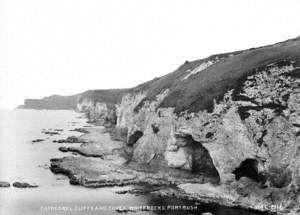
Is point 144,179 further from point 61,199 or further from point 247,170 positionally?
point 247,170

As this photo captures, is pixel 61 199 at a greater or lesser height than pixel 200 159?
lesser

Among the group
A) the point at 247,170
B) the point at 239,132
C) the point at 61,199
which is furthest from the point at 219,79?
the point at 61,199

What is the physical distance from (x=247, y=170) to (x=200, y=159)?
33.9ft

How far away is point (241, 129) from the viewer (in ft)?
184

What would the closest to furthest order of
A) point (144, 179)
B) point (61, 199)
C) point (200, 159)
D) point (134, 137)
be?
point (61, 199) → point (144, 179) → point (200, 159) → point (134, 137)

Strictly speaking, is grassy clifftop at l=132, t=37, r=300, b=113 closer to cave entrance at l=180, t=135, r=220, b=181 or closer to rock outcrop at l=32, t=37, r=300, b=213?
rock outcrop at l=32, t=37, r=300, b=213

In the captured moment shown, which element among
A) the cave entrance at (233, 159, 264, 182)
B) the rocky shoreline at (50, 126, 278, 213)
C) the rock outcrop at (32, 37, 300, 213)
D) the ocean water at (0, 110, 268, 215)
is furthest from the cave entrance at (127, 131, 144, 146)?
the cave entrance at (233, 159, 264, 182)

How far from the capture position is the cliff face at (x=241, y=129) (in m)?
49.5

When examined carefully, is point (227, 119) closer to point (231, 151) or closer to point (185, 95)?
point (231, 151)

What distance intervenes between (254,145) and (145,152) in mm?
26451

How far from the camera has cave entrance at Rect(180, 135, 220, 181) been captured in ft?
205

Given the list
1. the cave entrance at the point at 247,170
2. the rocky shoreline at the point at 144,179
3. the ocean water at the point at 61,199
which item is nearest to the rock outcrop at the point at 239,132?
the cave entrance at the point at 247,170

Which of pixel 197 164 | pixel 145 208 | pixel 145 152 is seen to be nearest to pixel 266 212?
pixel 145 208

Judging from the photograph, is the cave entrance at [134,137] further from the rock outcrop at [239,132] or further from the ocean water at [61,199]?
the ocean water at [61,199]
